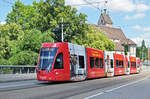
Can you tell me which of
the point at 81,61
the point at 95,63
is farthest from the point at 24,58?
the point at 81,61

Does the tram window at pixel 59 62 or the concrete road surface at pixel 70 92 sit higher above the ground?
the tram window at pixel 59 62

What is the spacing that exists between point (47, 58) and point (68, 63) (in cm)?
174

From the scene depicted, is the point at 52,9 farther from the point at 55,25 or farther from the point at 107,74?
the point at 107,74

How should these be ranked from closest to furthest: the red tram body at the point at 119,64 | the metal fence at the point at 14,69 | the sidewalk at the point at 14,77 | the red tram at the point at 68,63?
the red tram at the point at 68,63 < the sidewalk at the point at 14,77 < the metal fence at the point at 14,69 < the red tram body at the point at 119,64

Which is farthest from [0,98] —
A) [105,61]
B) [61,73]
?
[105,61]

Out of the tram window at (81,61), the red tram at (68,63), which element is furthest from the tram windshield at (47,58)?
the tram window at (81,61)

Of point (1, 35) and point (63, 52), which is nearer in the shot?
point (63, 52)

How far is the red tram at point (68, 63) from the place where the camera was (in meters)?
17.1

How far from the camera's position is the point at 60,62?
58.2 ft

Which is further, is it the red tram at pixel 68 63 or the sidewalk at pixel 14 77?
the sidewalk at pixel 14 77

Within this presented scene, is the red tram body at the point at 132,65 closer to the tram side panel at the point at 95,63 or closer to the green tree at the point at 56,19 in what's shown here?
the green tree at the point at 56,19

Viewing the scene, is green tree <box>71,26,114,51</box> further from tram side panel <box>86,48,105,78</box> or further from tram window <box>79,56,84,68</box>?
tram window <box>79,56,84,68</box>

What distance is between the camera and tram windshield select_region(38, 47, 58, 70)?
17138 millimetres

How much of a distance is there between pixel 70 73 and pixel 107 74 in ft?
35.9
